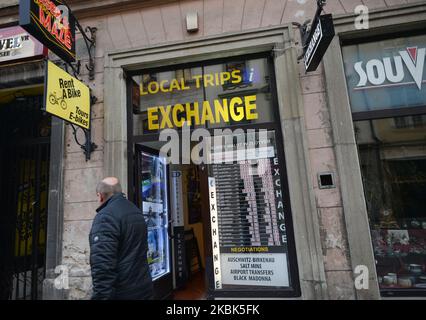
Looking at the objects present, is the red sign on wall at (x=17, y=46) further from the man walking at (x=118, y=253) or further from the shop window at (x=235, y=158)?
the man walking at (x=118, y=253)

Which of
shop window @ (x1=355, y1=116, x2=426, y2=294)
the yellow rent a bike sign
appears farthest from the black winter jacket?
shop window @ (x1=355, y1=116, x2=426, y2=294)

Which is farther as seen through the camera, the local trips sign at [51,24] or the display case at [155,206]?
the display case at [155,206]

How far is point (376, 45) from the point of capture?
410cm

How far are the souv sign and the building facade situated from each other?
2 cm

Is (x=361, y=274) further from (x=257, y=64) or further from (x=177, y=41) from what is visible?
(x=177, y=41)

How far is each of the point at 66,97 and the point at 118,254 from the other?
2315mm

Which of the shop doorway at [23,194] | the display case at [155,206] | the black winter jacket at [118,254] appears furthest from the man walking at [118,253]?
the shop doorway at [23,194]

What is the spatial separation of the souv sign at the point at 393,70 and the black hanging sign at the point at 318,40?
855mm

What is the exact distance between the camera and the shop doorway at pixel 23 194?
4.99m

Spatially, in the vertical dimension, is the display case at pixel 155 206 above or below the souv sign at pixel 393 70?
below

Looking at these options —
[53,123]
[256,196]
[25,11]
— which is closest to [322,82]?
[256,196]

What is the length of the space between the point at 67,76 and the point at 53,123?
1.10 m

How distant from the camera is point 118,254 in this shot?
2549mm

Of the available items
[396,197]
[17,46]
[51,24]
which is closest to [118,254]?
[51,24]
